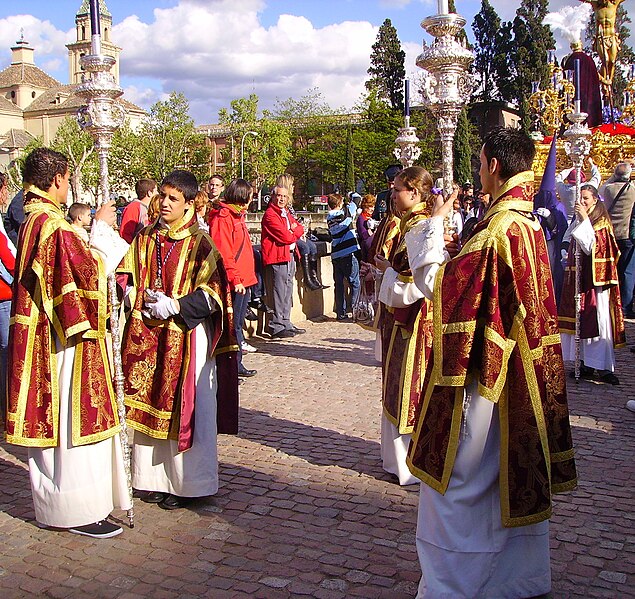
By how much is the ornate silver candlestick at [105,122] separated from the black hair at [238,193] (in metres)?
3.33

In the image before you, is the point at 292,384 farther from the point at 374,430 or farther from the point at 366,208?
the point at 366,208

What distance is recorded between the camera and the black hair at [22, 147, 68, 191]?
4.27 metres

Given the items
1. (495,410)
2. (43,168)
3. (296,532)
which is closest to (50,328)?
(43,168)

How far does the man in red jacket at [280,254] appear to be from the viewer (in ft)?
33.1

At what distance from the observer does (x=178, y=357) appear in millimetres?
4645

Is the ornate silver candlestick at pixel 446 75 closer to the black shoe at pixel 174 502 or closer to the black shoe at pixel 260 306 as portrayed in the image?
the black shoe at pixel 174 502

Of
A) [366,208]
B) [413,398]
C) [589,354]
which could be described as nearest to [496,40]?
[366,208]

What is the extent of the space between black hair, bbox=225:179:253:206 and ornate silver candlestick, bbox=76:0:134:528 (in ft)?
10.9

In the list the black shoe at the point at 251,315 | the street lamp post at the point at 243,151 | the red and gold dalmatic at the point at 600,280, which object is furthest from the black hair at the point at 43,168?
the street lamp post at the point at 243,151

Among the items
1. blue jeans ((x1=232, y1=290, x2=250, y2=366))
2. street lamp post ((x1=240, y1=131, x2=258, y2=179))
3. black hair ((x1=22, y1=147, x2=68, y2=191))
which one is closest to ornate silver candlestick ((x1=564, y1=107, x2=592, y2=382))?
blue jeans ((x1=232, y1=290, x2=250, y2=366))

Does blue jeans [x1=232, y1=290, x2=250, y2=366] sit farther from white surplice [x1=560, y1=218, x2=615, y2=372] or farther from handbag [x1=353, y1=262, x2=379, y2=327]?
white surplice [x1=560, y1=218, x2=615, y2=372]

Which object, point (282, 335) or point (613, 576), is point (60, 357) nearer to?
point (613, 576)

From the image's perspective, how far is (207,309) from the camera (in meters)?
4.59

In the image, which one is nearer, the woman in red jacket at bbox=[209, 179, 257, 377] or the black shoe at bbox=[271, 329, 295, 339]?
the woman in red jacket at bbox=[209, 179, 257, 377]
